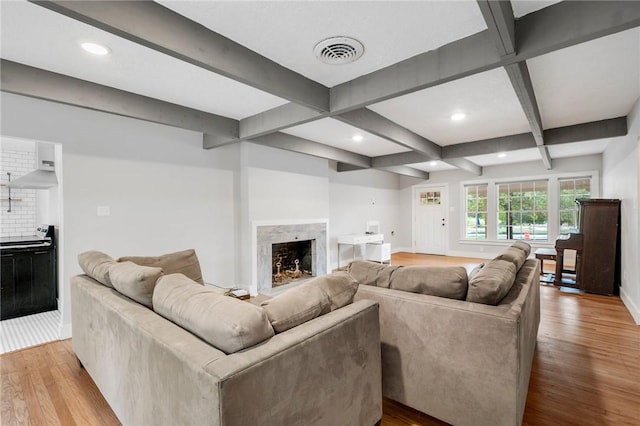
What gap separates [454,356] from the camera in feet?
5.24

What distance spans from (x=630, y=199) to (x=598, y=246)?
1062 millimetres

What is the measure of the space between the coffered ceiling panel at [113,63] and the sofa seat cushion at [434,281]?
2.18 metres

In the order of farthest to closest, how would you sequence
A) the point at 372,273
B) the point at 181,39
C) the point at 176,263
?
the point at 176,263, the point at 372,273, the point at 181,39

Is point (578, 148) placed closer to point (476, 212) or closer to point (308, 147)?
point (476, 212)

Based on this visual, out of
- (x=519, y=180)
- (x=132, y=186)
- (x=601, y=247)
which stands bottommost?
(x=601, y=247)

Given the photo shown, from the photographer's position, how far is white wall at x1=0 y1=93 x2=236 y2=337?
3078 millimetres

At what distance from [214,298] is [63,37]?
2.08m

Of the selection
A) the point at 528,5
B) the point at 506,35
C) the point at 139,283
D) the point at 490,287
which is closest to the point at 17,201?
the point at 139,283

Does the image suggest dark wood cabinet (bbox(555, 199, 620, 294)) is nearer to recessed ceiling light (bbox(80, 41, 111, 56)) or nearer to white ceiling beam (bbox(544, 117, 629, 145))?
white ceiling beam (bbox(544, 117, 629, 145))

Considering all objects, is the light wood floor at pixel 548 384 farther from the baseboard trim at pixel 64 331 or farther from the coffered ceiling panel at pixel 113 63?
the coffered ceiling panel at pixel 113 63

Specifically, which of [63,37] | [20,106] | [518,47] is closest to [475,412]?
[518,47]

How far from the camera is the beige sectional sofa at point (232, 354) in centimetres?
96

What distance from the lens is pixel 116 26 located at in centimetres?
155

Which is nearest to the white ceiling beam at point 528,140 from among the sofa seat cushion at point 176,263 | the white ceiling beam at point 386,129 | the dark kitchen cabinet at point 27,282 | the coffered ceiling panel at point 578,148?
the white ceiling beam at point 386,129
